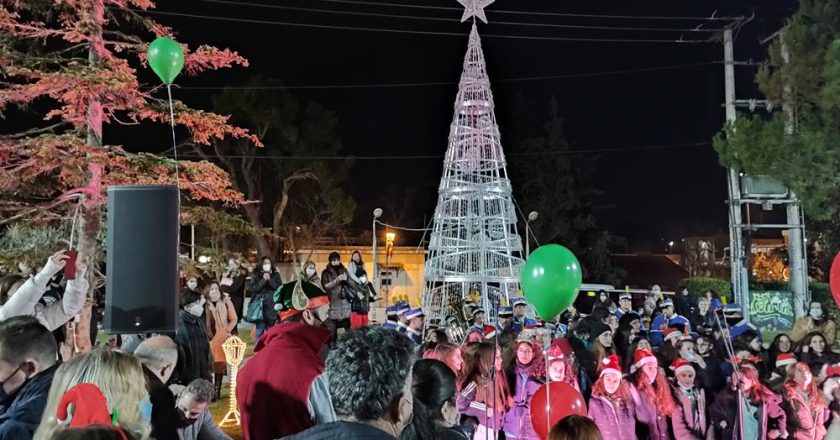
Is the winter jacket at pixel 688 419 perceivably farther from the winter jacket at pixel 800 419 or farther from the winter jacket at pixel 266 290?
the winter jacket at pixel 266 290

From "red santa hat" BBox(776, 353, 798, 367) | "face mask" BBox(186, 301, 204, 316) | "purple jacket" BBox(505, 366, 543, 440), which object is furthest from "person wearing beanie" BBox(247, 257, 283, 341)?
"red santa hat" BBox(776, 353, 798, 367)

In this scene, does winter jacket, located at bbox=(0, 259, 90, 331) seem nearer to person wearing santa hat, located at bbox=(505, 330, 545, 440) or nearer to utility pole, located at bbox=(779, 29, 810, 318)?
person wearing santa hat, located at bbox=(505, 330, 545, 440)

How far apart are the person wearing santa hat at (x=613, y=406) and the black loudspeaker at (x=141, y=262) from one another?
12.5 feet

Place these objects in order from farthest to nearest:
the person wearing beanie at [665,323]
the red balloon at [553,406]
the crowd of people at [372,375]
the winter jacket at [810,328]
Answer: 1. the winter jacket at [810,328]
2. the person wearing beanie at [665,323]
3. the red balloon at [553,406]
4. the crowd of people at [372,375]

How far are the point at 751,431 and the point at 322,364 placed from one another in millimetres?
4859

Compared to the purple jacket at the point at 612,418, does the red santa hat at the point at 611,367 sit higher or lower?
higher

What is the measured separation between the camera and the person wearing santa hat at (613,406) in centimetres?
598

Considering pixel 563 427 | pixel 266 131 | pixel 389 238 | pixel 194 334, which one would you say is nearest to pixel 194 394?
pixel 563 427

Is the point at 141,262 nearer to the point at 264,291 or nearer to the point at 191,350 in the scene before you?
the point at 191,350

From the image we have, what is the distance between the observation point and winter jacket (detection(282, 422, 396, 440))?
2.11 m

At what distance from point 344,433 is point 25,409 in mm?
1752

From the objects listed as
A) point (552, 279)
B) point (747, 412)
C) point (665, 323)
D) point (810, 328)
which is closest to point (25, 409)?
point (552, 279)

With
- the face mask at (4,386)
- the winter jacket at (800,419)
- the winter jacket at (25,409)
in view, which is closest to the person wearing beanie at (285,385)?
the winter jacket at (25,409)

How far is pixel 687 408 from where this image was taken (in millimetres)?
6484
